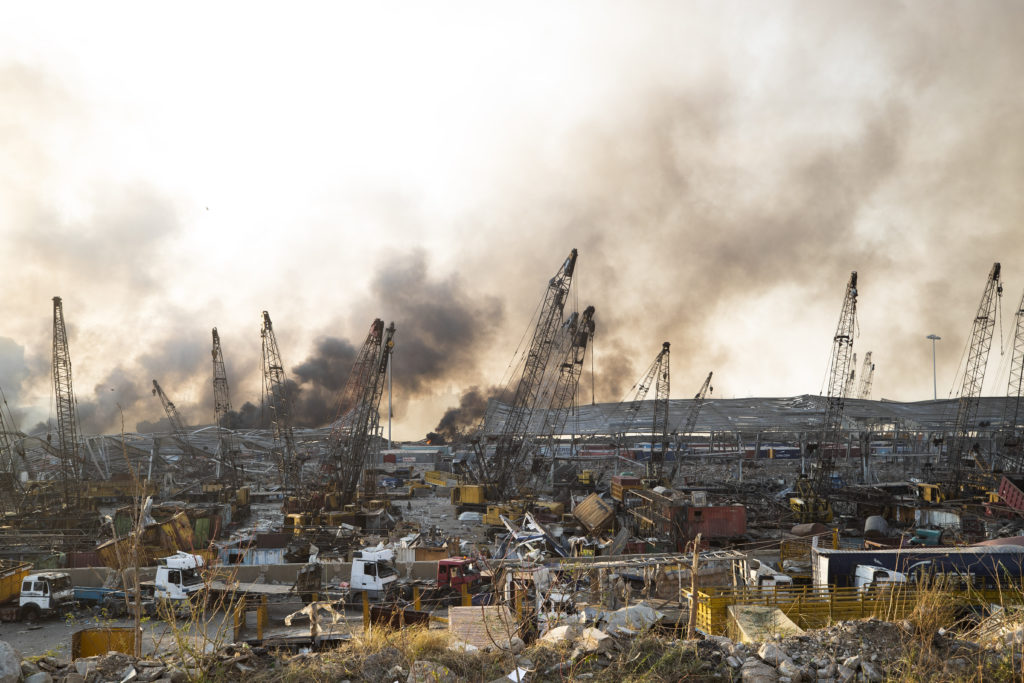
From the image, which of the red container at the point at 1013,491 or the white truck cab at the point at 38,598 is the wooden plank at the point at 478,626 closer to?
the white truck cab at the point at 38,598

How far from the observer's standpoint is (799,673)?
8.00 meters

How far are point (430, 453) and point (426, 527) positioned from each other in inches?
2143

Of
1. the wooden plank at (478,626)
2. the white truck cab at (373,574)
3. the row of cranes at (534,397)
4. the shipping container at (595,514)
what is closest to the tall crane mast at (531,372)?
the row of cranes at (534,397)

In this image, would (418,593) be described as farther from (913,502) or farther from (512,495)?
(913,502)

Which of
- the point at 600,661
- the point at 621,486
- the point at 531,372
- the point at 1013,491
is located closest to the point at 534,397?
the point at 531,372

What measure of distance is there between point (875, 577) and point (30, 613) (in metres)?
22.9

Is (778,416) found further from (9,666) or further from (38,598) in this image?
(9,666)

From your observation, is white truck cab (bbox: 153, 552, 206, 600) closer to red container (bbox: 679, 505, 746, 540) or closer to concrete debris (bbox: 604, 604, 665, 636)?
concrete debris (bbox: 604, 604, 665, 636)

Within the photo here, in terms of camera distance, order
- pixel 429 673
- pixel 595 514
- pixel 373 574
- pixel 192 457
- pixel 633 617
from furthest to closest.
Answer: pixel 192 457, pixel 595 514, pixel 373 574, pixel 633 617, pixel 429 673

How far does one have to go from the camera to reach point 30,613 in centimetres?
1894

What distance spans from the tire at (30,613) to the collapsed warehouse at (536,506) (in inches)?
129

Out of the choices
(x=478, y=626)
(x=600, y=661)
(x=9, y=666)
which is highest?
(x=9, y=666)

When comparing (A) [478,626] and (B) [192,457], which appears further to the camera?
(B) [192,457]

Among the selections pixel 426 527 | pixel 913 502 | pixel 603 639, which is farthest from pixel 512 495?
pixel 603 639
